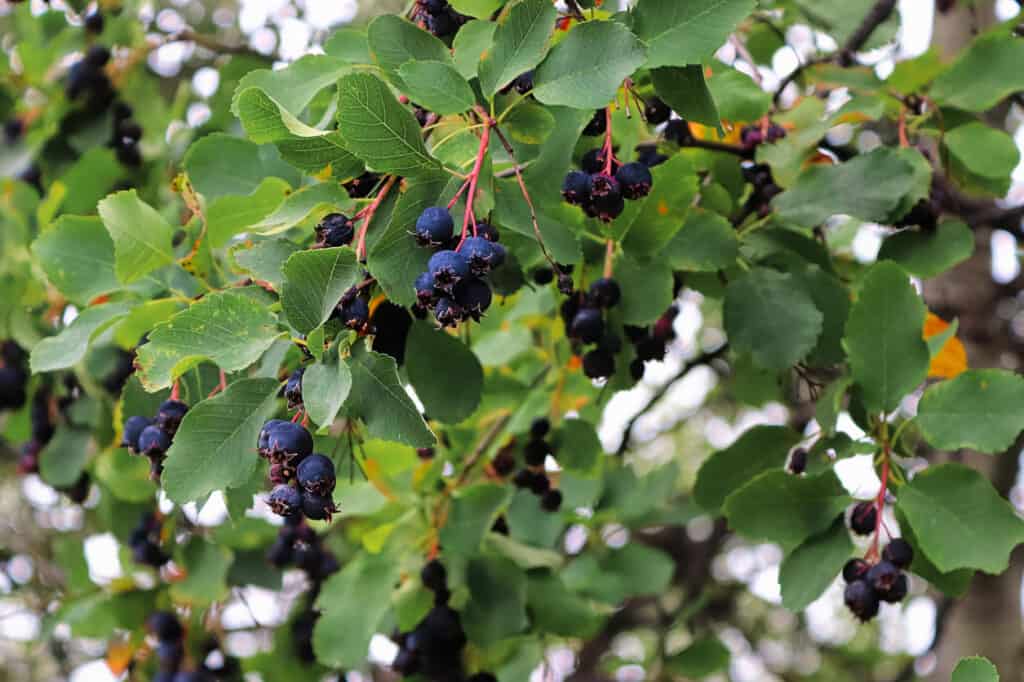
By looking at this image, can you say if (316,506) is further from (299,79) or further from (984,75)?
(984,75)

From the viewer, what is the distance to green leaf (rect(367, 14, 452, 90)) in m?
1.41

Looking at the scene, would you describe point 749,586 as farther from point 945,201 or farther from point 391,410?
point 391,410

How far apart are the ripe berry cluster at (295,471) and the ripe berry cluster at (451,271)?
214 mm

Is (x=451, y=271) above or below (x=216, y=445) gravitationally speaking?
above

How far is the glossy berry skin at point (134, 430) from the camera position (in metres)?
1.70

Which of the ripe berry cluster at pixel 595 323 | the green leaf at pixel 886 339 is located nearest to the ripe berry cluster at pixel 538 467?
the ripe berry cluster at pixel 595 323

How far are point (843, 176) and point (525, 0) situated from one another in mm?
910

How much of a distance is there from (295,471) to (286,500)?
0.12 feet

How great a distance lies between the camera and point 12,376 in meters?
2.81

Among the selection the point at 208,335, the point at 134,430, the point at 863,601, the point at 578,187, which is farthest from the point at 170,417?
the point at 863,601

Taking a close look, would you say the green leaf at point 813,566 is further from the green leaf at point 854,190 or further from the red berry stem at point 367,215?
the red berry stem at point 367,215

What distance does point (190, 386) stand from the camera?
1.66 metres

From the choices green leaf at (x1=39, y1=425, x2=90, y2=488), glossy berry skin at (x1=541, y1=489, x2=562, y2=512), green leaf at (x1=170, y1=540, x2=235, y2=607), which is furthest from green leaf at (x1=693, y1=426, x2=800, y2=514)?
green leaf at (x1=39, y1=425, x2=90, y2=488)

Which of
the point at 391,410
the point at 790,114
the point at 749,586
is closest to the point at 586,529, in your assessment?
the point at 790,114
